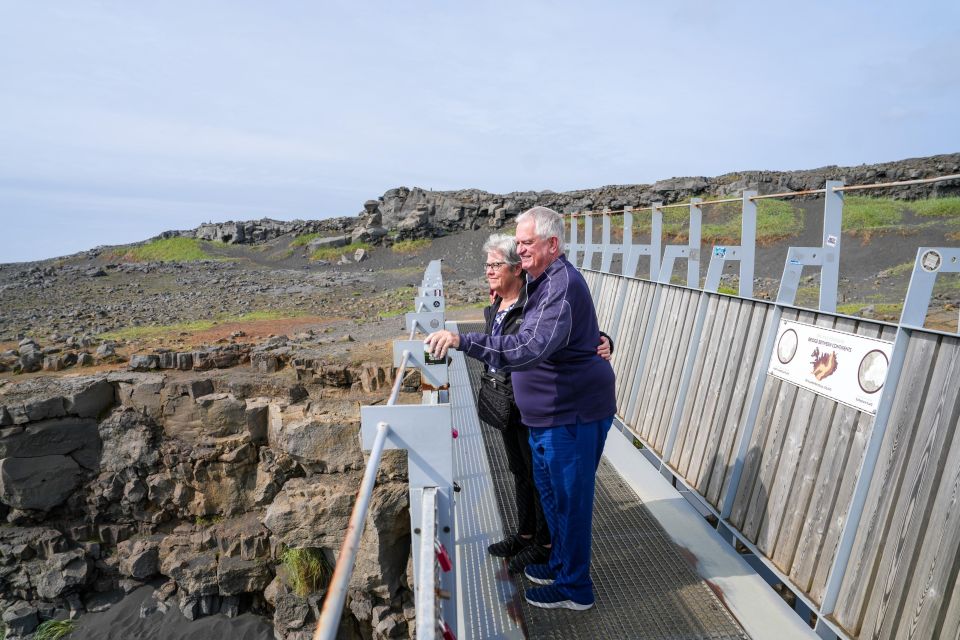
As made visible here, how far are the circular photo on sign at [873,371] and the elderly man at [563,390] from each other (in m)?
1.28

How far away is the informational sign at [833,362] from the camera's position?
2.85m

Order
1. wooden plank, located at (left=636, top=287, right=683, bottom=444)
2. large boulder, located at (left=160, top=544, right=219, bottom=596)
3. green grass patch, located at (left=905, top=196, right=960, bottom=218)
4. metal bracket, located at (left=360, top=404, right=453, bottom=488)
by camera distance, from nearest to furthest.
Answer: metal bracket, located at (left=360, top=404, right=453, bottom=488) → wooden plank, located at (left=636, top=287, right=683, bottom=444) → large boulder, located at (left=160, top=544, right=219, bottom=596) → green grass patch, located at (left=905, top=196, right=960, bottom=218)

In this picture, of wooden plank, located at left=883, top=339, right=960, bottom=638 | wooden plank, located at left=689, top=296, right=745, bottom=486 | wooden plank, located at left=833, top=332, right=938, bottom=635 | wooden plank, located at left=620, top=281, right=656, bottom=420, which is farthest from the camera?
wooden plank, located at left=620, top=281, right=656, bottom=420

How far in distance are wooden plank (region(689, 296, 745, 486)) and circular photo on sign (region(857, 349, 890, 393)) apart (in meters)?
1.23

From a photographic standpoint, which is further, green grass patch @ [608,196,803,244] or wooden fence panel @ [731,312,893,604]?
green grass patch @ [608,196,803,244]

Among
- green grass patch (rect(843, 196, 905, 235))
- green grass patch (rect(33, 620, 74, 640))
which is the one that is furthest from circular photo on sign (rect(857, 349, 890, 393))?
green grass patch (rect(843, 196, 905, 235))

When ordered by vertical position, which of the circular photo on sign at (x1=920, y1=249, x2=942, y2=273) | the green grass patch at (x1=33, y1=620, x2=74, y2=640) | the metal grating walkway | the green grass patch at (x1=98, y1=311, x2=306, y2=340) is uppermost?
the circular photo on sign at (x1=920, y1=249, x2=942, y2=273)

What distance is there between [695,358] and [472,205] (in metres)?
36.0

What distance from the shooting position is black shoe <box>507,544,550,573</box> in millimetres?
3373

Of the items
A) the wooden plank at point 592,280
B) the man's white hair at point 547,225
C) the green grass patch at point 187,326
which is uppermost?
the man's white hair at point 547,225

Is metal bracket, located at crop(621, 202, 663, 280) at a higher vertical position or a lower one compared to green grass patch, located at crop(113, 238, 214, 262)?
higher

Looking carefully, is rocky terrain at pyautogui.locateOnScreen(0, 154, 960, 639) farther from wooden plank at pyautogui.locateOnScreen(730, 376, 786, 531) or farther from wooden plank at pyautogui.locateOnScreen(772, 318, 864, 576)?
wooden plank at pyautogui.locateOnScreen(772, 318, 864, 576)

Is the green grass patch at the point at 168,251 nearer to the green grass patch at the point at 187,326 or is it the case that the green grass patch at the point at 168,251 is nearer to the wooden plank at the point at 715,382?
the green grass patch at the point at 187,326

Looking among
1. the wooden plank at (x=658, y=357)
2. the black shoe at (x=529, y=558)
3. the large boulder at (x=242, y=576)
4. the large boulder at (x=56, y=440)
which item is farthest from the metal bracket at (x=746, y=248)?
the large boulder at (x=56, y=440)
